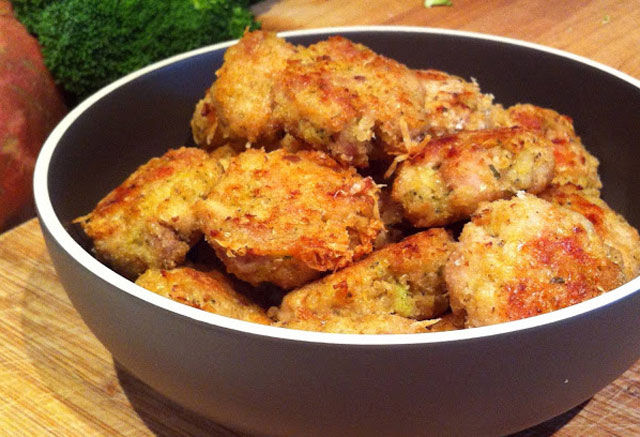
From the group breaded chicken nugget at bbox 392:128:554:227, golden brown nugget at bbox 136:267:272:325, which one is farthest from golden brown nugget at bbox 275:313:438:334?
breaded chicken nugget at bbox 392:128:554:227

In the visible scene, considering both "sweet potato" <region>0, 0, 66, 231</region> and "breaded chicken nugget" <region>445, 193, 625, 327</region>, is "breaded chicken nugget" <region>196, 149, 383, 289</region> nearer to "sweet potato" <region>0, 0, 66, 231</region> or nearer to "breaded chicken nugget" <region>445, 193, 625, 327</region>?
"breaded chicken nugget" <region>445, 193, 625, 327</region>

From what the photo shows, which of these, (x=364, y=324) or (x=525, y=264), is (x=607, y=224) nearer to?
(x=525, y=264)

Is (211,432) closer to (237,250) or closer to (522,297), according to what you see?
(237,250)

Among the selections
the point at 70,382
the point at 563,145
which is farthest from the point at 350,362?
the point at 563,145

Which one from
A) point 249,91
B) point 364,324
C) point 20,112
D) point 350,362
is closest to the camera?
point 350,362

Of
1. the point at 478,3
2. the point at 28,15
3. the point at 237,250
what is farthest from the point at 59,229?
the point at 478,3
